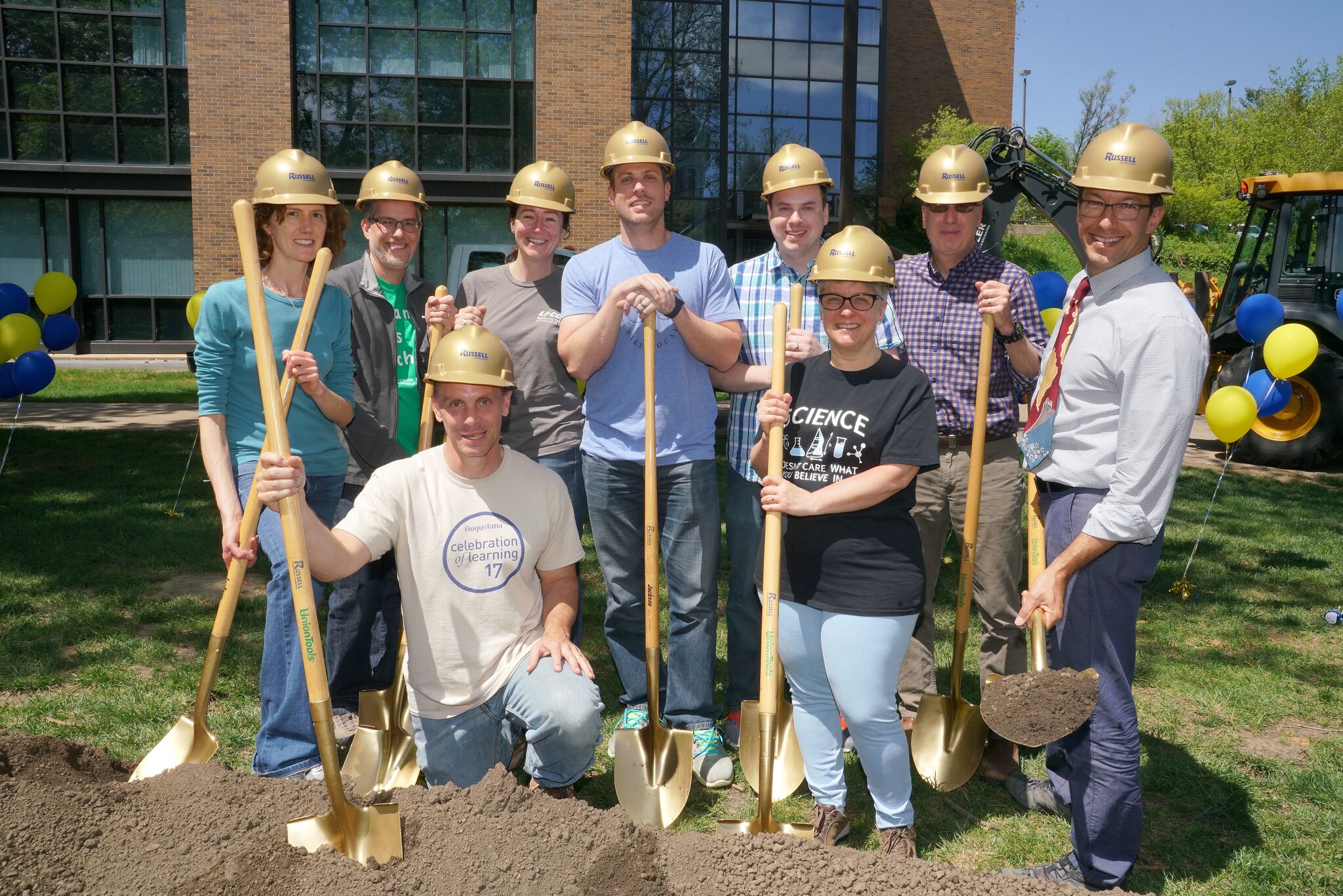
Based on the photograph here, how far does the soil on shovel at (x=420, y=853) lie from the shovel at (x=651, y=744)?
53cm

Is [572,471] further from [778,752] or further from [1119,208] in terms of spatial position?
[1119,208]

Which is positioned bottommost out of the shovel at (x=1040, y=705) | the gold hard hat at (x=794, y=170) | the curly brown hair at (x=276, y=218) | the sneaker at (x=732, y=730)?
the sneaker at (x=732, y=730)

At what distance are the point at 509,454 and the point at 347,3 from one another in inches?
723

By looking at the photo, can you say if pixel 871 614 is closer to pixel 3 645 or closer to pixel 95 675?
pixel 95 675

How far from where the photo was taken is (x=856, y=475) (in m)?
3.16

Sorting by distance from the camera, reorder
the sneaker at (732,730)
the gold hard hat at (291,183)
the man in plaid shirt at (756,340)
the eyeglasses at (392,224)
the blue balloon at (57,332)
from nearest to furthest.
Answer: the gold hard hat at (291,183) → the man in plaid shirt at (756,340) → the eyeglasses at (392,224) → the sneaker at (732,730) → the blue balloon at (57,332)

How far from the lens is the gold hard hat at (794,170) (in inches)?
146

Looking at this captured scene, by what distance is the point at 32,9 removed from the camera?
767 inches

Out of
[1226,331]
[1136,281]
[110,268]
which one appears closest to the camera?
[1136,281]

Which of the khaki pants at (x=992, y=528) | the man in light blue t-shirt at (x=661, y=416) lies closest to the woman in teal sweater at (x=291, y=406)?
the man in light blue t-shirt at (x=661, y=416)

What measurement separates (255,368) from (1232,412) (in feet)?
19.5

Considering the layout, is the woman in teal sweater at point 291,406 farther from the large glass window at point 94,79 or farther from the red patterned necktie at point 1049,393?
the large glass window at point 94,79

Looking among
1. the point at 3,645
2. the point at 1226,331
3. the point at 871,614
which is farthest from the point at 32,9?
the point at 871,614

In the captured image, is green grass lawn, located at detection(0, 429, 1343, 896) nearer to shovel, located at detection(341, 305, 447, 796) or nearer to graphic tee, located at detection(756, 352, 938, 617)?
shovel, located at detection(341, 305, 447, 796)
